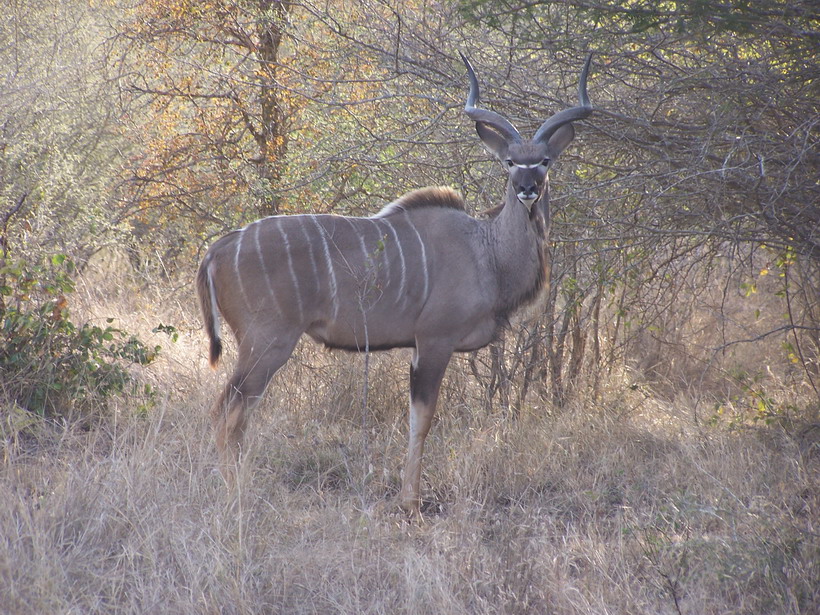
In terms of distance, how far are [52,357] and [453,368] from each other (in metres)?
2.07

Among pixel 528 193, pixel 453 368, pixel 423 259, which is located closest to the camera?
pixel 528 193

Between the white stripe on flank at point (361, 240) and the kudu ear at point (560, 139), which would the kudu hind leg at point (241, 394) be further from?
the kudu ear at point (560, 139)

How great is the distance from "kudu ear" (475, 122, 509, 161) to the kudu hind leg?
130 centimetres

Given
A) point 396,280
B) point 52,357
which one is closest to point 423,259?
point 396,280

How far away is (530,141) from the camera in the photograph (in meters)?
3.79

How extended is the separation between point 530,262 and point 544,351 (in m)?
1.05

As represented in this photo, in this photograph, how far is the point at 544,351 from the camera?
497 centimetres

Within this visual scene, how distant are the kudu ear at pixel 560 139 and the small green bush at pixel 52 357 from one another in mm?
2118

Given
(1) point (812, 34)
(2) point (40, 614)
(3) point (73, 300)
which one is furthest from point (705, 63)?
(3) point (73, 300)

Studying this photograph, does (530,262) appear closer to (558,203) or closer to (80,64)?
(558,203)

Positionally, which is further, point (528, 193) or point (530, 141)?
point (530, 141)

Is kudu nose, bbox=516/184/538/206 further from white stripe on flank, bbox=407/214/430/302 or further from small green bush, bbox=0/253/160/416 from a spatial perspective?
small green bush, bbox=0/253/160/416

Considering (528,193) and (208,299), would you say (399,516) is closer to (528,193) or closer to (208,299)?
(208,299)

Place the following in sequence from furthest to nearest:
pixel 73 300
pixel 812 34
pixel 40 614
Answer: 1. pixel 73 300
2. pixel 812 34
3. pixel 40 614
